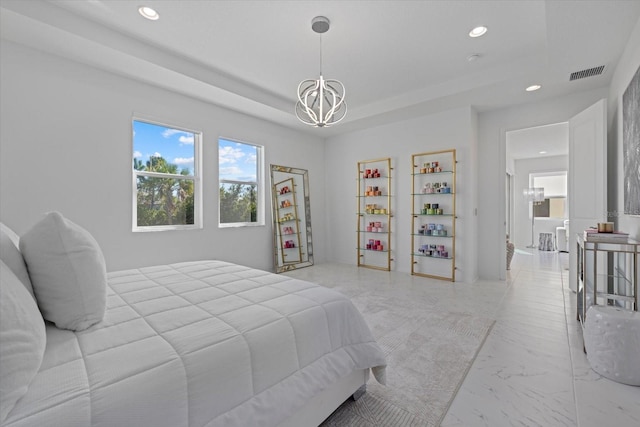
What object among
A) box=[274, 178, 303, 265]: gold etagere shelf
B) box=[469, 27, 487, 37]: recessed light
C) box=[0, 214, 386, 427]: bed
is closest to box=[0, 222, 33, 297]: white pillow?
box=[0, 214, 386, 427]: bed

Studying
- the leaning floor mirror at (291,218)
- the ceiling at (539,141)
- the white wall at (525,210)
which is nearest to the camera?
the leaning floor mirror at (291,218)

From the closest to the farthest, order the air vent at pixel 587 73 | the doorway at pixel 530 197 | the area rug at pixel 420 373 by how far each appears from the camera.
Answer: the area rug at pixel 420 373 < the air vent at pixel 587 73 < the doorway at pixel 530 197

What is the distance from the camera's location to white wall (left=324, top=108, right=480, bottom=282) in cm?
432

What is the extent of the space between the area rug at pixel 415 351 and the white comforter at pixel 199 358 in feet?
0.68

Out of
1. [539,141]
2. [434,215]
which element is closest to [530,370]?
[434,215]

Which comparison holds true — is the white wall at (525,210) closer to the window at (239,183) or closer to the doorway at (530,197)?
the doorway at (530,197)

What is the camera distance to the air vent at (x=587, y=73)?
3.18 metres

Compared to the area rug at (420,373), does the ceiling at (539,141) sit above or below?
above

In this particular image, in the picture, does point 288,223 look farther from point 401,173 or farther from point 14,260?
point 14,260

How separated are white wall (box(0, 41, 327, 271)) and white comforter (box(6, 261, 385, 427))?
197cm

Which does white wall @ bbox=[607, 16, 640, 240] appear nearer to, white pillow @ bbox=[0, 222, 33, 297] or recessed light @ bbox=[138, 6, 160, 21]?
white pillow @ bbox=[0, 222, 33, 297]

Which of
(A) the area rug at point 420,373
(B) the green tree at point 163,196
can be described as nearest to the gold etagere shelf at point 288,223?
(B) the green tree at point 163,196

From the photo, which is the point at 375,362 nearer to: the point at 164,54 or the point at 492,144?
the point at 164,54

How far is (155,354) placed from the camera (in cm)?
96
